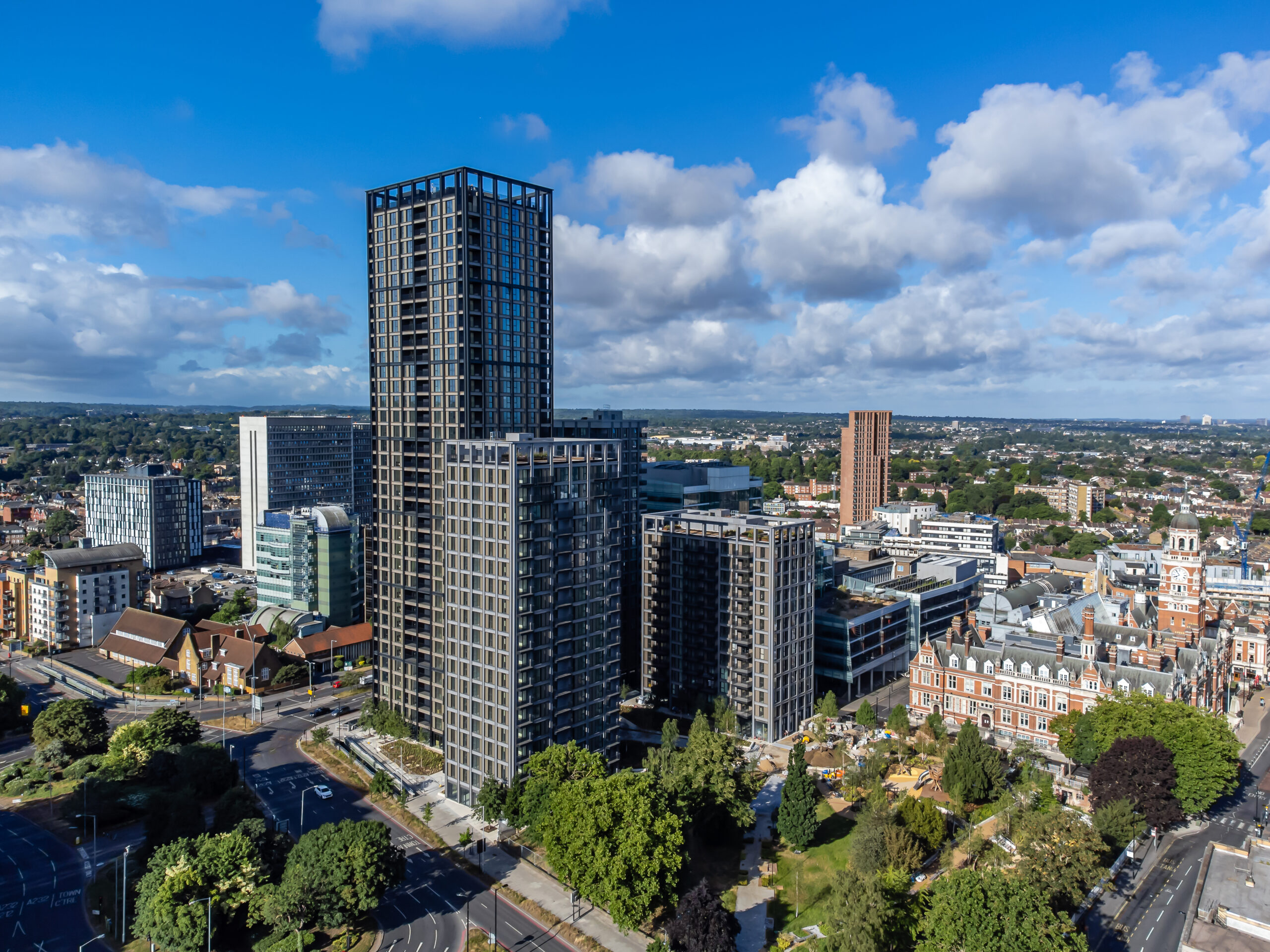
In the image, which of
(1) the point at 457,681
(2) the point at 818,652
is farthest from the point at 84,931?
(2) the point at 818,652

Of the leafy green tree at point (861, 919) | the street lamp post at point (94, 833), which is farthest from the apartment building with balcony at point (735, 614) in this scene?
the street lamp post at point (94, 833)

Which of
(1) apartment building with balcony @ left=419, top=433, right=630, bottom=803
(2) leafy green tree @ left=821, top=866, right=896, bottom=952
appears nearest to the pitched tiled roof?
(1) apartment building with balcony @ left=419, top=433, right=630, bottom=803

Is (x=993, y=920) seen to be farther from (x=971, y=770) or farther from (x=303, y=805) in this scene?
(x=303, y=805)

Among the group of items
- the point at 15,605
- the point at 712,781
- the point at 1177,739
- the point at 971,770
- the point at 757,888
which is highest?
the point at 1177,739

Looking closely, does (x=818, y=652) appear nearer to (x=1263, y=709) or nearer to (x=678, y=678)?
(x=678, y=678)

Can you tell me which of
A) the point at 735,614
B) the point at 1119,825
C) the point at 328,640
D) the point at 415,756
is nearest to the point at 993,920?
the point at 1119,825

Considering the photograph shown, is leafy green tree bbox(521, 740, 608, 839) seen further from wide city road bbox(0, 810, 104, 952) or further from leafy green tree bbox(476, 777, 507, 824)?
wide city road bbox(0, 810, 104, 952)
